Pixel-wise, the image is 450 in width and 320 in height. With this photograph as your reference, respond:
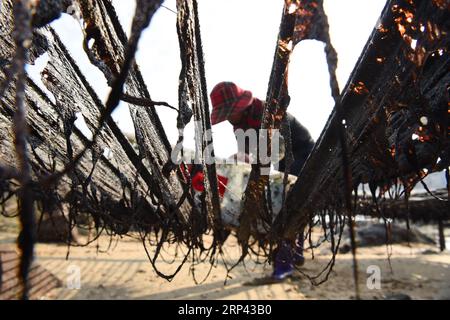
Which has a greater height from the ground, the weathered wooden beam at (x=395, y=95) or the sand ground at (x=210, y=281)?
the weathered wooden beam at (x=395, y=95)

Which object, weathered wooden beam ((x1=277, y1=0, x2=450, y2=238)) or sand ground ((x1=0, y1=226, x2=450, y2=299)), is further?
sand ground ((x1=0, y1=226, x2=450, y2=299))

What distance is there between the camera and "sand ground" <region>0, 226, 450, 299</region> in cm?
770

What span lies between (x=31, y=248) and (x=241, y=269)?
10926 mm

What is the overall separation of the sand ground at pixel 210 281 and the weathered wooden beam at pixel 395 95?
5436 mm

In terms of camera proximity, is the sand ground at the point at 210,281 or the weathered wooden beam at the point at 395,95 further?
the sand ground at the point at 210,281

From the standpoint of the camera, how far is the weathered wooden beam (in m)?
0.98

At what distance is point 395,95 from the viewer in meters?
1.24

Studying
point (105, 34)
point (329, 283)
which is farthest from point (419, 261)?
point (105, 34)

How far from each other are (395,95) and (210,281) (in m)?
9.00

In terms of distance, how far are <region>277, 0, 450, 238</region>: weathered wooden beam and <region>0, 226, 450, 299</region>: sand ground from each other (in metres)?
5.44

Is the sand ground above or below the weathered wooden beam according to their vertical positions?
below

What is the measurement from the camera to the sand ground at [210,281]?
25.3 ft

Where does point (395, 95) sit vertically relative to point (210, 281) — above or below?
above

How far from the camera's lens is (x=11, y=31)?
3.74 feet
